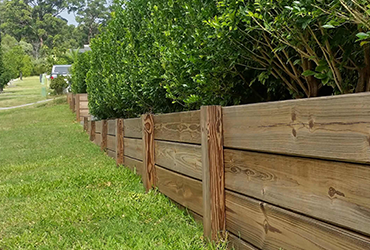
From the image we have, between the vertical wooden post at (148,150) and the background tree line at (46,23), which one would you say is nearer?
the vertical wooden post at (148,150)

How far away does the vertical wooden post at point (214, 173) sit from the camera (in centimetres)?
332

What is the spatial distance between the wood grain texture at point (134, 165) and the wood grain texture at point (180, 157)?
42.3 inches

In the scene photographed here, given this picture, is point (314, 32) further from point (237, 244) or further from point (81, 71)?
point (81, 71)

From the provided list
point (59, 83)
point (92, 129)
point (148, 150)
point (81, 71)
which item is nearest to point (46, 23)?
point (59, 83)

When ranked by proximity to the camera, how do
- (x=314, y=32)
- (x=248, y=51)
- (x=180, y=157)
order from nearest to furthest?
1. (x=314, y=32)
2. (x=248, y=51)
3. (x=180, y=157)

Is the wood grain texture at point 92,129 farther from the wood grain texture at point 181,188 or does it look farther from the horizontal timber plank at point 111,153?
the wood grain texture at point 181,188

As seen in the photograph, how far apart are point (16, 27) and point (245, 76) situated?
5036 inches

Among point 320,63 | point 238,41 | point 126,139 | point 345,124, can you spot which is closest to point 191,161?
point 238,41

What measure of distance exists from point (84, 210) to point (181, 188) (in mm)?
1220

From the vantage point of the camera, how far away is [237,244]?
3080 mm

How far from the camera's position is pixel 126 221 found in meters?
4.37

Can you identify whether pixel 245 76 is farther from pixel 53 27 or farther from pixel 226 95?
pixel 53 27

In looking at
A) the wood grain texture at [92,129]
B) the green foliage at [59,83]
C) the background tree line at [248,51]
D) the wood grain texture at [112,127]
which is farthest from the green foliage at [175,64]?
the green foliage at [59,83]

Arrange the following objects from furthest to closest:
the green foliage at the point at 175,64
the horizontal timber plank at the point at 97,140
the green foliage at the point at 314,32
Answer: the horizontal timber plank at the point at 97,140 < the green foliage at the point at 175,64 < the green foliage at the point at 314,32
